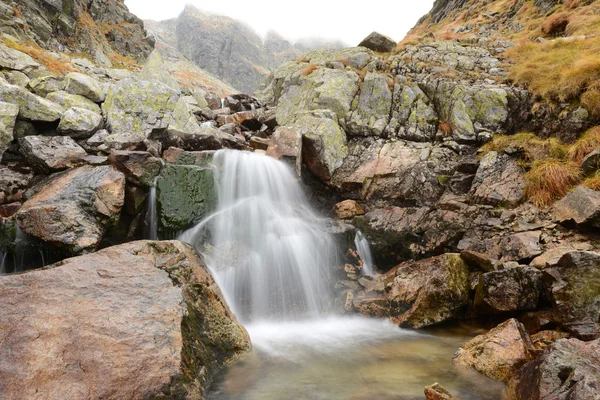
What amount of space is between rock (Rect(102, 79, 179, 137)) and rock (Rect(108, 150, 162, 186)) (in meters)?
3.01

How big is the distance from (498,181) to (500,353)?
6.87 metres

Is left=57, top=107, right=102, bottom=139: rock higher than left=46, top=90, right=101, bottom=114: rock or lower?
lower

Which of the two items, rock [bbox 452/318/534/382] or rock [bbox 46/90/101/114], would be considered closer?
rock [bbox 452/318/534/382]

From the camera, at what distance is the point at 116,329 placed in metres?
4.11

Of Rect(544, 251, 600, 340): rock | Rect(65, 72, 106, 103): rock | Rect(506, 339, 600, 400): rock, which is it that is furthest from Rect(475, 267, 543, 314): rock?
Rect(65, 72, 106, 103): rock

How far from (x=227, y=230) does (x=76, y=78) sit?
9163 millimetres

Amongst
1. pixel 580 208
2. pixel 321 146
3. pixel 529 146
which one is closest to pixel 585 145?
pixel 529 146

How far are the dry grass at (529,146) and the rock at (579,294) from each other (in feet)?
17.2

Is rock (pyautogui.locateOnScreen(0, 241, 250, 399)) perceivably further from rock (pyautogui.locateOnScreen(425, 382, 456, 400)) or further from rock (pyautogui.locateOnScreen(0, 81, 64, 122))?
rock (pyautogui.locateOnScreen(0, 81, 64, 122))

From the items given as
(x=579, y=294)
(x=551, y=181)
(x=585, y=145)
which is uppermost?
(x=585, y=145)

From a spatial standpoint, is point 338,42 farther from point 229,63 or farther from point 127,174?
point 127,174

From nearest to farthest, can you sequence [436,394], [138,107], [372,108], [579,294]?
[436,394] < [579,294] < [138,107] < [372,108]

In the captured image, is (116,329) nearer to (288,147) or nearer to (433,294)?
(433,294)

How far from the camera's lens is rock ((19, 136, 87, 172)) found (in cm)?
878
